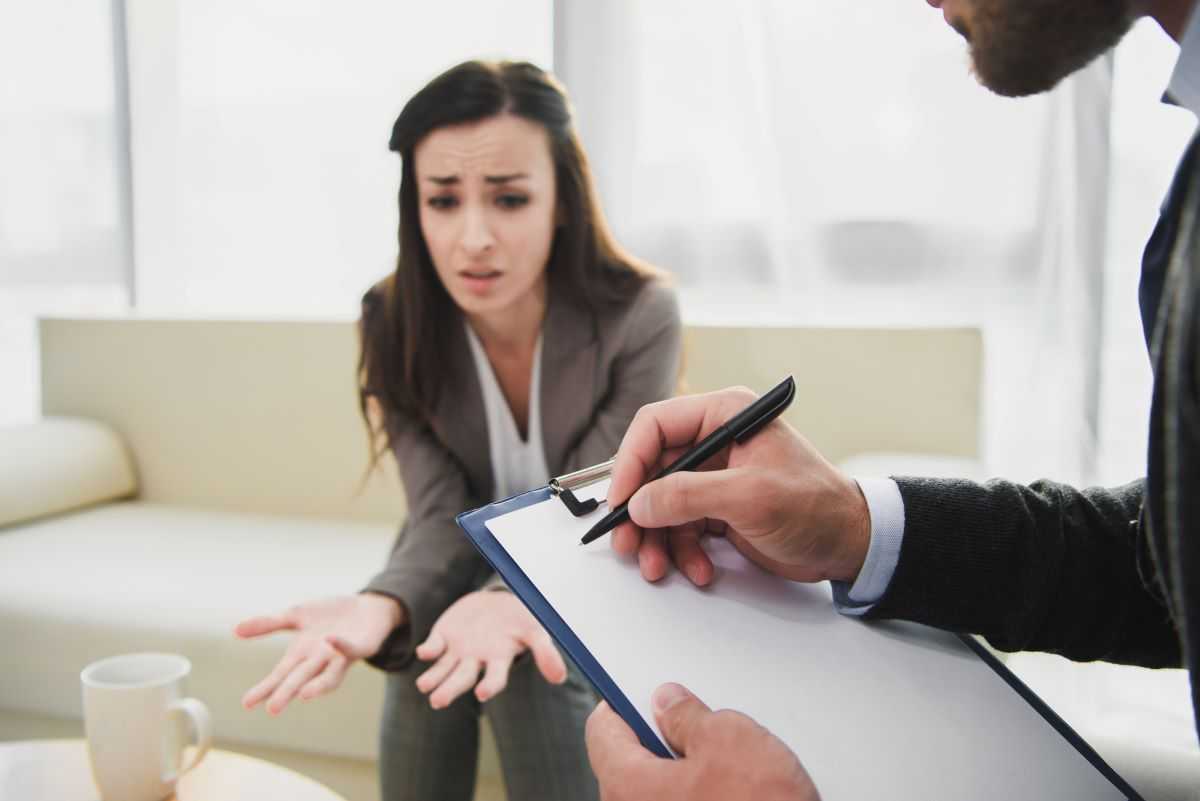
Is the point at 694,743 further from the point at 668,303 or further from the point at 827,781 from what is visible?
the point at 668,303

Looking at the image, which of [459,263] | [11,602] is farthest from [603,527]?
[11,602]

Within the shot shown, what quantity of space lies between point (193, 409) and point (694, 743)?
1570mm

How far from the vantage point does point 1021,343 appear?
1.65 metres

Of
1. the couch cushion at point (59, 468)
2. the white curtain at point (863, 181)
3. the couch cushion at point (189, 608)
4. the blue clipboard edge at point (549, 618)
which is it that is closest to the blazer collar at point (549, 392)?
the couch cushion at point (189, 608)

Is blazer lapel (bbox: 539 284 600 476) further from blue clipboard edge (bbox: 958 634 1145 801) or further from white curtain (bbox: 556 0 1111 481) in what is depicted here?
blue clipboard edge (bbox: 958 634 1145 801)

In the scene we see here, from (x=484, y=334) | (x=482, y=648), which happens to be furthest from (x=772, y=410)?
(x=484, y=334)

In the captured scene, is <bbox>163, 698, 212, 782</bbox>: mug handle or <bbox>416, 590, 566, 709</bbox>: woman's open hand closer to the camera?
<bbox>163, 698, 212, 782</bbox>: mug handle

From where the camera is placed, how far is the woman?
3.49 ft

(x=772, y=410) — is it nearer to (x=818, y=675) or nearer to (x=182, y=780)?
(x=818, y=675)

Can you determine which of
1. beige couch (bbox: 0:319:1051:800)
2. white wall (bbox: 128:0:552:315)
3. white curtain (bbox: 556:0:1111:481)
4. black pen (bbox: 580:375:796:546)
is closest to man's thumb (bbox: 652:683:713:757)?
black pen (bbox: 580:375:796:546)

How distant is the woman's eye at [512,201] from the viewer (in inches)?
45.6

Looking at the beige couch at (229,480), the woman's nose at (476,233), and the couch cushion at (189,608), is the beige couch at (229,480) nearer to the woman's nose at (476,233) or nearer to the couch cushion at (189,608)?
the couch cushion at (189,608)

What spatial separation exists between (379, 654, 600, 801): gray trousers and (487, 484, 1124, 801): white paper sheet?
433 mm

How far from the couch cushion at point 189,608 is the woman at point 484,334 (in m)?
0.19
